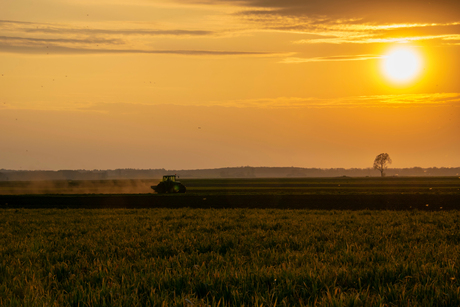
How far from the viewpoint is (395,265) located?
9422 mm

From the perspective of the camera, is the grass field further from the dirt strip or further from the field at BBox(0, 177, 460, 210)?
the field at BBox(0, 177, 460, 210)

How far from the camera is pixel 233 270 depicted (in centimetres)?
896

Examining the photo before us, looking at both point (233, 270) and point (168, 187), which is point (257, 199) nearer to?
point (168, 187)

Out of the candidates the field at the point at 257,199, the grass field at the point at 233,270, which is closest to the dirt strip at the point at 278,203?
the field at the point at 257,199

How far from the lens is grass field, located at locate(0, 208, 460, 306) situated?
6953 mm

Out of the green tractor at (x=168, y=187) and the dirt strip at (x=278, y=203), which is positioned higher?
the green tractor at (x=168, y=187)

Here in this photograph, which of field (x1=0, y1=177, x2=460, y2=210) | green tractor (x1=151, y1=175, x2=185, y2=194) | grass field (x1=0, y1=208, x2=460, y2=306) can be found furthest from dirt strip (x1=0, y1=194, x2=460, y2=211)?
grass field (x1=0, y1=208, x2=460, y2=306)

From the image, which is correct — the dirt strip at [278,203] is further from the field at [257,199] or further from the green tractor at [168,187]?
the green tractor at [168,187]

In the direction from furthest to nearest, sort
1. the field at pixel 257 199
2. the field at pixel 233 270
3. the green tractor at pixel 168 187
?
the green tractor at pixel 168 187, the field at pixel 257 199, the field at pixel 233 270

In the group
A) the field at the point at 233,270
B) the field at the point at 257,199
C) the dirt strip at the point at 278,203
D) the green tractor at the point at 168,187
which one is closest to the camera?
the field at the point at 233,270

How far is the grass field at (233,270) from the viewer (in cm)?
695

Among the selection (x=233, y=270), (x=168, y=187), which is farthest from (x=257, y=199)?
(x=233, y=270)

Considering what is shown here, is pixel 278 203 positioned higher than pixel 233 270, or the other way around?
pixel 233 270

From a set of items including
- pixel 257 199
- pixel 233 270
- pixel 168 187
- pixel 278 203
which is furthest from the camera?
pixel 168 187
